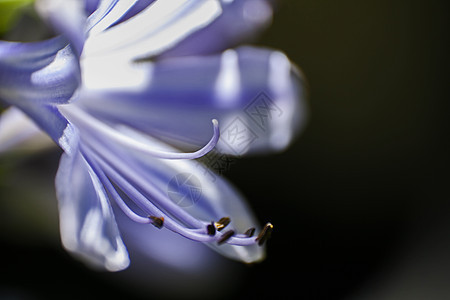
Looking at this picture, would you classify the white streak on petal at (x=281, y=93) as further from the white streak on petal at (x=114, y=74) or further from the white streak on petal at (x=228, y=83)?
the white streak on petal at (x=114, y=74)

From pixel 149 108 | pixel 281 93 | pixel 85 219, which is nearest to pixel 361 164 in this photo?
pixel 281 93

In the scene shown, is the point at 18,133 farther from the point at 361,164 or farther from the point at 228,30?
the point at 361,164

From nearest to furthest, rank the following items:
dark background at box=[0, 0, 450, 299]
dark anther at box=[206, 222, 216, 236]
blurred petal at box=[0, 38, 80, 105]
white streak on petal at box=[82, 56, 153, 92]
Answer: blurred petal at box=[0, 38, 80, 105] → dark anther at box=[206, 222, 216, 236] → white streak on petal at box=[82, 56, 153, 92] → dark background at box=[0, 0, 450, 299]

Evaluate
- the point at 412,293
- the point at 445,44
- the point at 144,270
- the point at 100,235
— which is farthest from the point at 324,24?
the point at 100,235

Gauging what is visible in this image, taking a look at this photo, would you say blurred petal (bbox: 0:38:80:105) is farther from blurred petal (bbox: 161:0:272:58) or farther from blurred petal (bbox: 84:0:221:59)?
blurred petal (bbox: 161:0:272:58)

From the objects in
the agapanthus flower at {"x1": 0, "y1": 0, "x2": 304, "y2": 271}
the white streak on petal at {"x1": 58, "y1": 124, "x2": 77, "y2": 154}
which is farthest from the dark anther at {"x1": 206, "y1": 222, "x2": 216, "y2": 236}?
the white streak on petal at {"x1": 58, "y1": 124, "x2": 77, "y2": 154}

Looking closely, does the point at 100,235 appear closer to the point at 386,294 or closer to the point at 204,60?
the point at 204,60
